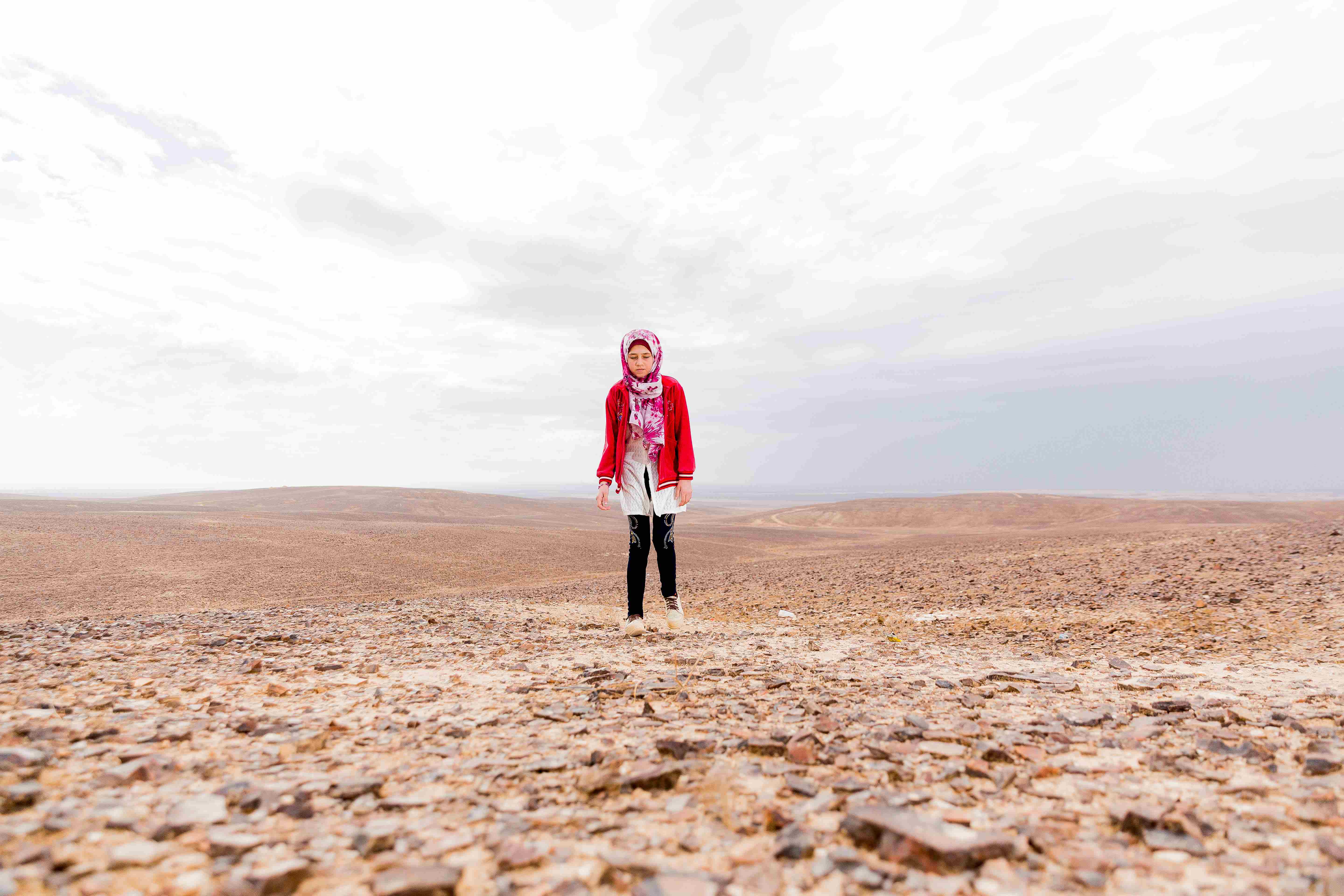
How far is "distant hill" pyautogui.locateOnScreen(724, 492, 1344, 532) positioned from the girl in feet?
160

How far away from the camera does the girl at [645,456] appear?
647cm

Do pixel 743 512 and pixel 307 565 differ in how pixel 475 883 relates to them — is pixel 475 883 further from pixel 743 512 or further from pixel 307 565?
pixel 743 512

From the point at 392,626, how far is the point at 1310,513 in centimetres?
7521

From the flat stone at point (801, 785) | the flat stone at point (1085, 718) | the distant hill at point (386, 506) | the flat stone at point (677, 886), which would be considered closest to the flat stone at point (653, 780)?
the flat stone at point (801, 785)

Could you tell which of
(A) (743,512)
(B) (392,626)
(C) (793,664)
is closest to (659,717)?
(C) (793,664)

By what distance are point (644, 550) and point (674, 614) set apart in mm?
835

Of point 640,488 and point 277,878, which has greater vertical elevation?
point 640,488

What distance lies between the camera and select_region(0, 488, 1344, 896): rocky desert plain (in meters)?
1.77

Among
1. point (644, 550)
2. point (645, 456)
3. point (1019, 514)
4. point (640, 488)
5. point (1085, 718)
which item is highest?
point (645, 456)

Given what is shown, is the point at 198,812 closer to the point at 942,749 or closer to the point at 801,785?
the point at 801,785

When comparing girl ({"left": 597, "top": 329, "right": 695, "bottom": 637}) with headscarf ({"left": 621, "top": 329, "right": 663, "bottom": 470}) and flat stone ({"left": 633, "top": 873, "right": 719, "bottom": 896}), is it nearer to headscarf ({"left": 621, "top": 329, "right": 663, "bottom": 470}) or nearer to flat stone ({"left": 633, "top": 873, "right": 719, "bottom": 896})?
headscarf ({"left": 621, "top": 329, "right": 663, "bottom": 470})

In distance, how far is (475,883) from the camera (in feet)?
5.60

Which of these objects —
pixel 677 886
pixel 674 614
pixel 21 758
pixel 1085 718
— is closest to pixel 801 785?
pixel 677 886

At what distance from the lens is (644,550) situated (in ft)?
21.8
